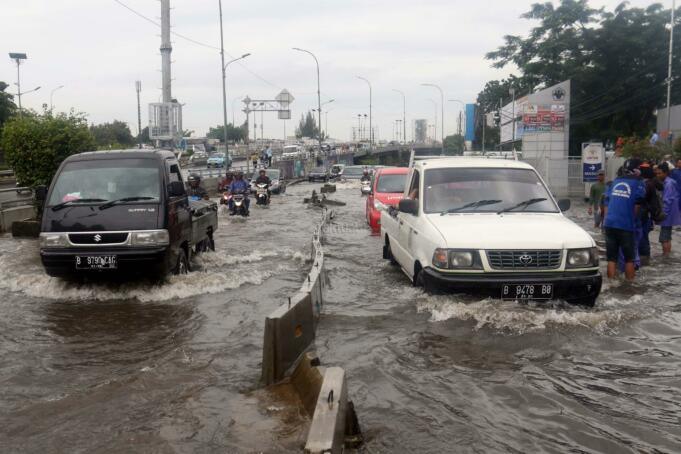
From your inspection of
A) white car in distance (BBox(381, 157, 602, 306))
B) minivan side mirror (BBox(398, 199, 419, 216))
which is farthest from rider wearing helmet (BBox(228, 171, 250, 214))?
minivan side mirror (BBox(398, 199, 419, 216))

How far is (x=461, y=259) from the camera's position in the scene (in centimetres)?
701

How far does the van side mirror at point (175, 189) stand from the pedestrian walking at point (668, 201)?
783 cm

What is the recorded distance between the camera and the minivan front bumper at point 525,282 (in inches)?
273

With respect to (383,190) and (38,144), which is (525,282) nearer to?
(383,190)

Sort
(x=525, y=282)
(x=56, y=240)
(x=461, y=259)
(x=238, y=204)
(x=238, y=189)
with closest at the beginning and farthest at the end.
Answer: (x=525, y=282)
(x=461, y=259)
(x=56, y=240)
(x=238, y=204)
(x=238, y=189)

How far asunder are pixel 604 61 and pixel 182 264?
45.0 metres

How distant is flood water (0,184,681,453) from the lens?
4.47 metres

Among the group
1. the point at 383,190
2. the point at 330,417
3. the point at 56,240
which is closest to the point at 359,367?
the point at 330,417

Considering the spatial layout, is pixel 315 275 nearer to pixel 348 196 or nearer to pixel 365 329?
pixel 365 329

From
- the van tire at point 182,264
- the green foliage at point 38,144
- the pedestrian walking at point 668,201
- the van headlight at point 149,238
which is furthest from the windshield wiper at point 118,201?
the pedestrian walking at point 668,201

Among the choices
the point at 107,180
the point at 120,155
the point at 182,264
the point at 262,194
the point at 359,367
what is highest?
the point at 120,155

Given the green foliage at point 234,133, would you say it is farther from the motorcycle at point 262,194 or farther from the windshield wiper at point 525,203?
the windshield wiper at point 525,203

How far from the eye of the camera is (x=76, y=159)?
377 inches

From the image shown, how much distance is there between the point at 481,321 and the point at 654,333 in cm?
175
